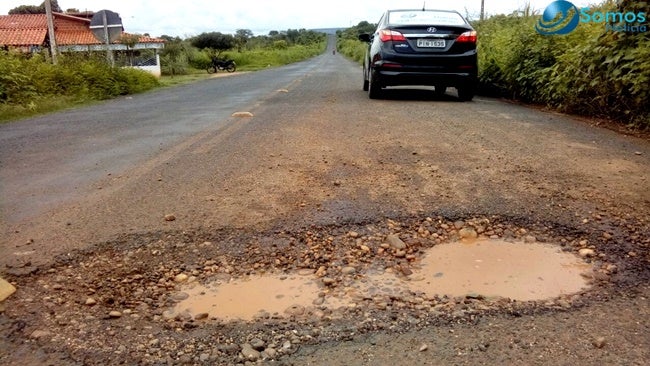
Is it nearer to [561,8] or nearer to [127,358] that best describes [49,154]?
[127,358]

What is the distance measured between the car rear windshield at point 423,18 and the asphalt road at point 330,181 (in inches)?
85.4

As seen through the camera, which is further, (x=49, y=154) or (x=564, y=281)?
(x=49, y=154)

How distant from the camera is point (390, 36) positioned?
8.44 metres

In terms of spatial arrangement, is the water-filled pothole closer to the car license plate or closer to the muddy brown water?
the muddy brown water

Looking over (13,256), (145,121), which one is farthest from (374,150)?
(145,121)

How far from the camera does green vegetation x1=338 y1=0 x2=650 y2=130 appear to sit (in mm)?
6113

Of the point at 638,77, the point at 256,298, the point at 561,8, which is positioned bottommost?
the point at 256,298

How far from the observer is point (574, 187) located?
3.75 metres

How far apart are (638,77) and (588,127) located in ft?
2.49

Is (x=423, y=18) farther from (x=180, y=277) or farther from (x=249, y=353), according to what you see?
(x=249, y=353)

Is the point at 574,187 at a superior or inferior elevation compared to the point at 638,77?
inferior

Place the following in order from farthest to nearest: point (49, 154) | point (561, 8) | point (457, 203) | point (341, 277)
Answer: point (561, 8) < point (49, 154) < point (457, 203) < point (341, 277)

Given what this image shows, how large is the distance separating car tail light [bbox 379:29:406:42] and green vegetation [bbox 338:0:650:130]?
235 cm

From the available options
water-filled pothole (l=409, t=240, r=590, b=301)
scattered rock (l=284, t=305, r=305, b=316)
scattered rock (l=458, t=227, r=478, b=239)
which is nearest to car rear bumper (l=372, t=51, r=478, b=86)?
scattered rock (l=458, t=227, r=478, b=239)
